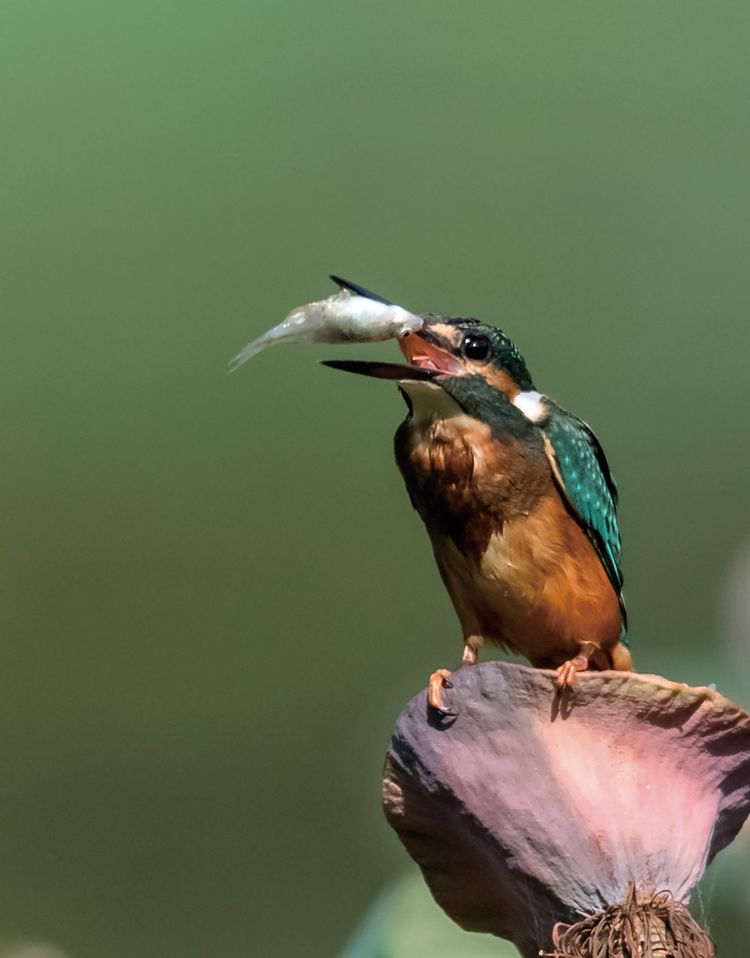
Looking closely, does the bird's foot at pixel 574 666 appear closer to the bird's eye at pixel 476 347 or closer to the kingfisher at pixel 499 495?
the kingfisher at pixel 499 495

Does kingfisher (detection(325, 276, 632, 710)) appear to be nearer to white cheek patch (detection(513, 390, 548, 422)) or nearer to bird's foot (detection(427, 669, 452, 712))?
white cheek patch (detection(513, 390, 548, 422))

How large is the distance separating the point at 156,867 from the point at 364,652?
2.08ft

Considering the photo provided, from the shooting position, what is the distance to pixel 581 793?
122 cm

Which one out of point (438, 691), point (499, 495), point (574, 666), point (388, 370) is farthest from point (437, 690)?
point (388, 370)

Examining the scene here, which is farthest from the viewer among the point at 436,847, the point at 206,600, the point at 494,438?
the point at 206,600

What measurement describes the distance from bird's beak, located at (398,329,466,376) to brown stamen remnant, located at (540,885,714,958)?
0.67 m

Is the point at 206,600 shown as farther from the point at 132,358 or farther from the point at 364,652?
the point at 132,358

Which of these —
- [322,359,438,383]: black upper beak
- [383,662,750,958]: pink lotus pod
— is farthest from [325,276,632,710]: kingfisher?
[383,662,750,958]: pink lotus pod

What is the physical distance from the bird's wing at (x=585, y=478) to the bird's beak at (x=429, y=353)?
0.15 metres

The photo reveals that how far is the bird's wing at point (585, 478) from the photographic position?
157 centimetres

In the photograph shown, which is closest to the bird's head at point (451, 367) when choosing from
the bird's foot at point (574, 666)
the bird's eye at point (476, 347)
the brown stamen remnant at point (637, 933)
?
the bird's eye at point (476, 347)


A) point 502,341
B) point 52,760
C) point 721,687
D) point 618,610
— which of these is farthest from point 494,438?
point 52,760

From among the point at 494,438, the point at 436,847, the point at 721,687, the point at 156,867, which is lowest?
the point at 156,867

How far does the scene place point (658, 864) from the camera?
121 cm
